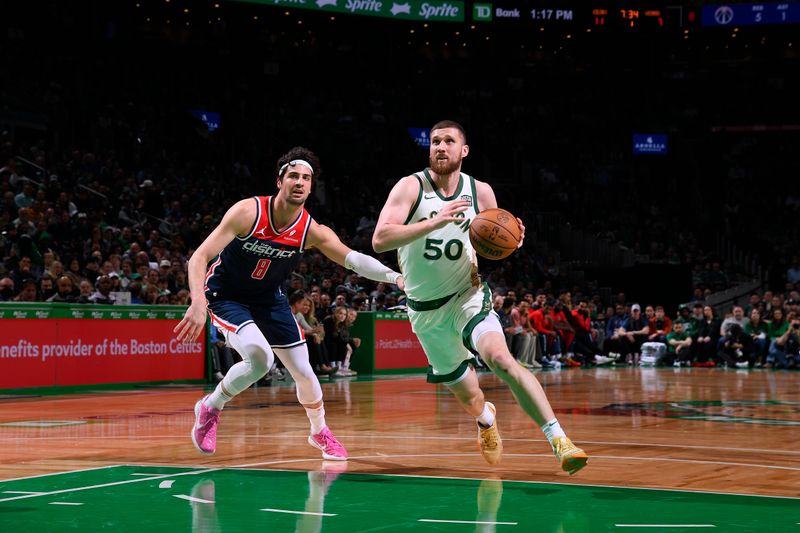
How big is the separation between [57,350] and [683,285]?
23.9 metres

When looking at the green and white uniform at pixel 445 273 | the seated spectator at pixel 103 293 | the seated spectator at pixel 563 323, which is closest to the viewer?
the green and white uniform at pixel 445 273

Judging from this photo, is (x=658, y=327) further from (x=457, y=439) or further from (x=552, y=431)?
(x=552, y=431)

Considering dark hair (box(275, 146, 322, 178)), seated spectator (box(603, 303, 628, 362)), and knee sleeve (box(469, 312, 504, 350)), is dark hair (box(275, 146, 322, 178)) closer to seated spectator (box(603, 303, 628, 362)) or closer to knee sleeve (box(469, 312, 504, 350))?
knee sleeve (box(469, 312, 504, 350))

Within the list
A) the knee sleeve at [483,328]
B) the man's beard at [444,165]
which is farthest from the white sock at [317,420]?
the man's beard at [444,165]

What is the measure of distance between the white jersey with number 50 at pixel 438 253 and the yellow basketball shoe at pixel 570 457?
4.43 ft

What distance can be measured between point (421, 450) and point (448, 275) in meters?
1.89

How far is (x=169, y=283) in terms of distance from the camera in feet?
62.5

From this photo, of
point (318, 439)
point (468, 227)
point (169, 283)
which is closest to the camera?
point (468, 227)

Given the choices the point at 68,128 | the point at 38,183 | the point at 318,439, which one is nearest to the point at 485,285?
the point at 318,439

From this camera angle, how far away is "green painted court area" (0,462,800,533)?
17.3ft

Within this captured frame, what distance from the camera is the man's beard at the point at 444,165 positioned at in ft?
23.8

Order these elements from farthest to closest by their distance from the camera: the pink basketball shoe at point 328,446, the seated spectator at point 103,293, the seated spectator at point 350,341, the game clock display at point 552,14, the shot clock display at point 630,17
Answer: the shot clock display at point 630,17 → the game clock display at point 552,14 → the seated spectator at point 350,341 → the seated spectator at point 103,293 → the pink basketball shoe at point 328,446

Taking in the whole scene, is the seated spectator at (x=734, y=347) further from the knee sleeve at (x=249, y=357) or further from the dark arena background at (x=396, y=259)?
the knee sleeve at (x=249, y=357)

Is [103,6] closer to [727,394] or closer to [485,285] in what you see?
[727,394]
